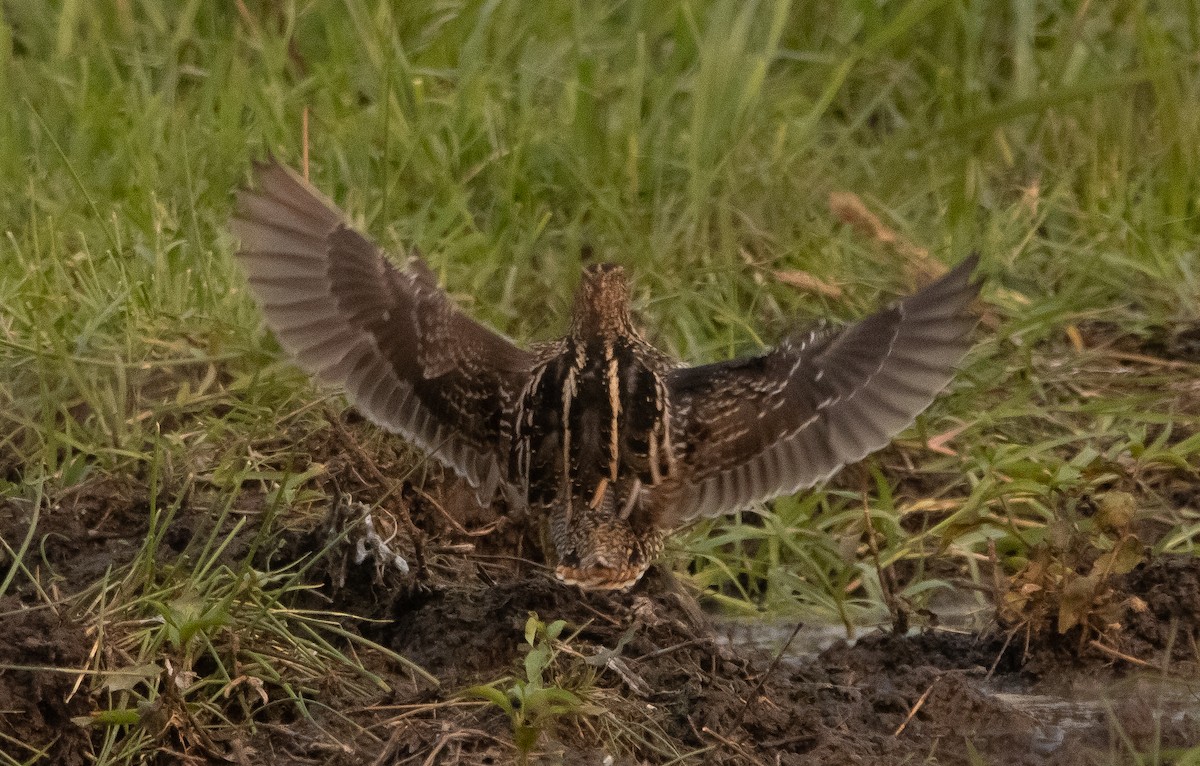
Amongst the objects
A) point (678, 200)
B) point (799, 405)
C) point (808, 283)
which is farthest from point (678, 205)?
point (799, 405)

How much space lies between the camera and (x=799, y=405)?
→ 15.3ft

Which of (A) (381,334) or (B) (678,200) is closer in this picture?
(A) (381,334)

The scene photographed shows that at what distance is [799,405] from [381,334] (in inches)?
40.5

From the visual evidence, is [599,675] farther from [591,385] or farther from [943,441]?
[943,441]

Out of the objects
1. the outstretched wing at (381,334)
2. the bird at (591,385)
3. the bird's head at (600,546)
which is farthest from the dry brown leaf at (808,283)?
the bird's head at (600,546)

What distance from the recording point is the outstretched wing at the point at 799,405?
4.63 m

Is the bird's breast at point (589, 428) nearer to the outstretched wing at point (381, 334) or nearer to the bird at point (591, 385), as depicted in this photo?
the bird at point (591, 385)

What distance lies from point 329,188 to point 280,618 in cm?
241

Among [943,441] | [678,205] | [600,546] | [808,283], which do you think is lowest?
[943,441]

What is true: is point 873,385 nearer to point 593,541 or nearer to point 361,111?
point 593,541

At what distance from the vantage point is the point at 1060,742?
157 inches

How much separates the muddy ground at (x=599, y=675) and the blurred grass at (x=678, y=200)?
0.29 metres

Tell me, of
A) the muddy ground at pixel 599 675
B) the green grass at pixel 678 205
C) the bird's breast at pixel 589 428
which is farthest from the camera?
the green grass at pixel 678 205

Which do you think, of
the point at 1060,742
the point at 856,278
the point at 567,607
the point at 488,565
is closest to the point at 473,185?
the point at 856,278
